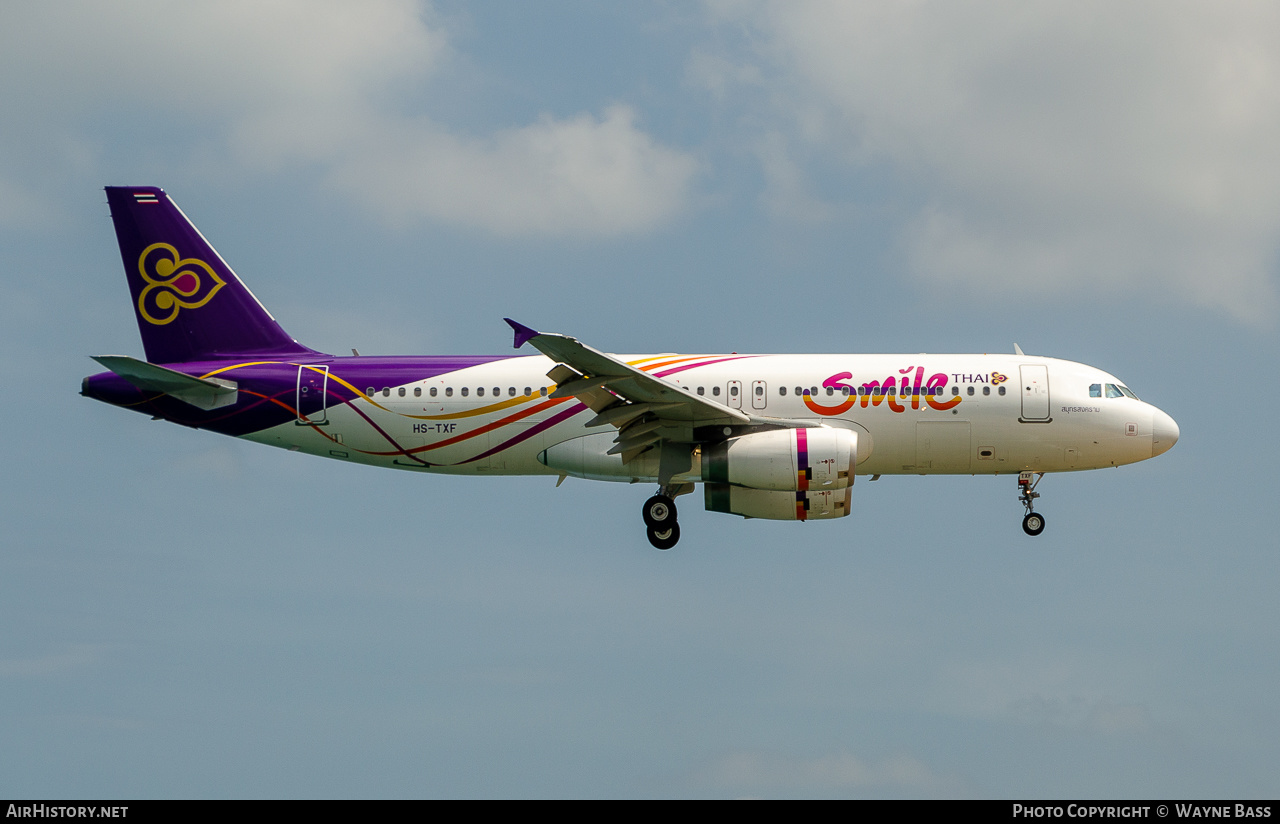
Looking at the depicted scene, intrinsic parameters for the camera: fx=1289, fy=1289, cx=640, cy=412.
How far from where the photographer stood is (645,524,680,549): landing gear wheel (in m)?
31.3

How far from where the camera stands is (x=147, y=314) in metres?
34.4

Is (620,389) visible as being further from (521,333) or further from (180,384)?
(180,384)

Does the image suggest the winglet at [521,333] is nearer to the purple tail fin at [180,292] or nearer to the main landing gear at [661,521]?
the main landing gear at [661,521]

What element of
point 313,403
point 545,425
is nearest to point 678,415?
point 545,425

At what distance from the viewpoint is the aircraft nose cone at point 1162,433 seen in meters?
31.9

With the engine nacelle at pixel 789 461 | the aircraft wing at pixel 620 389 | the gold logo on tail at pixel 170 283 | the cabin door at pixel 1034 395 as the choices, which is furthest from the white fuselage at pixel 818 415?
the gold logo on tail at pixel 170 283

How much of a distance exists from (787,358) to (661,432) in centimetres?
411

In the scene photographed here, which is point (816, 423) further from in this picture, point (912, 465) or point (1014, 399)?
point (1014, 399)

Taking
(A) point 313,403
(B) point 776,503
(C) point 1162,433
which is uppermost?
(A) point 313,403

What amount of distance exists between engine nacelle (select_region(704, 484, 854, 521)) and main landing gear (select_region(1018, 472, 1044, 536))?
15.2ft

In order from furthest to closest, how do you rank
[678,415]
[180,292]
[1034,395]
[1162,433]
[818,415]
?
[180,292], [1162,433], [1034,395], [818,415], [678,415]

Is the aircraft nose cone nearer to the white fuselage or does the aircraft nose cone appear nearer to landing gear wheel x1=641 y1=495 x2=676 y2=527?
the white fuselage

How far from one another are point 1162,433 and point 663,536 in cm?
1262

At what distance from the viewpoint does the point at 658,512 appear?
31.2m
